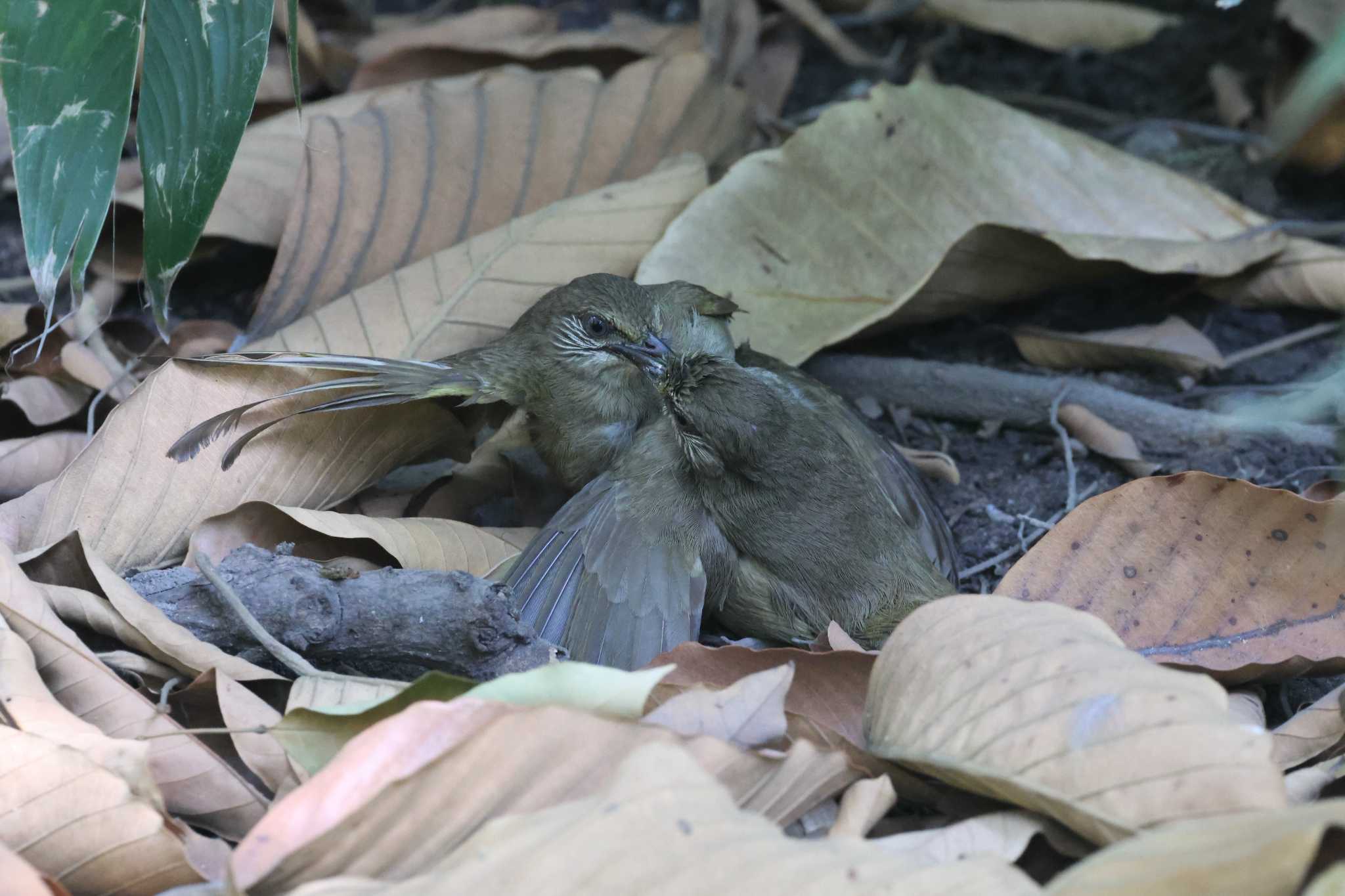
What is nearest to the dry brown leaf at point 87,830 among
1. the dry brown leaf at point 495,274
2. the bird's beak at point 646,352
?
the dry brown leaf at point 495,274

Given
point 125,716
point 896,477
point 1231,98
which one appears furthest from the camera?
point 1231,98

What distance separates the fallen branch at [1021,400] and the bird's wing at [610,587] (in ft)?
3.77

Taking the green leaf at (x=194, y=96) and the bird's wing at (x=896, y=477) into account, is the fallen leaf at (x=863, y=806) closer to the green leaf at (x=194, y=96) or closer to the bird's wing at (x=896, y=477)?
the bird's wing at (x=896, y=477)

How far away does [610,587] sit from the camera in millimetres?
3203

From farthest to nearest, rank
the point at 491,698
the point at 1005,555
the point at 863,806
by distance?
the point at 1005,555
the point at 863,806
the point at 491,698

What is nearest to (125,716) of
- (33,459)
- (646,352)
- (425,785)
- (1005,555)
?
(425,785)

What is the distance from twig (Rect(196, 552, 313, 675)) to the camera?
245 cm

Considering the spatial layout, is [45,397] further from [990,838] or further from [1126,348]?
[1126,348]

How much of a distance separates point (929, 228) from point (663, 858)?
9.06 ft

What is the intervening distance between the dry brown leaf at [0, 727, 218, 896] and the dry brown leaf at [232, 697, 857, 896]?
0.66 feet

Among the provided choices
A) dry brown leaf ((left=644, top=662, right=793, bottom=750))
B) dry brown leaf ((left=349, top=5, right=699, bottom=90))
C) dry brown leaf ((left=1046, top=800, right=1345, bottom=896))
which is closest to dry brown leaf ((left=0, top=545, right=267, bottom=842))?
dry brown leaf ((left=644, top=662, right=793, bottom=750))

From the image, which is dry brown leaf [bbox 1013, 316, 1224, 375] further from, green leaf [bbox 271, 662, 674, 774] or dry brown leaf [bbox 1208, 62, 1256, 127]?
green leaf [bbox 271, 662, 674, 774]

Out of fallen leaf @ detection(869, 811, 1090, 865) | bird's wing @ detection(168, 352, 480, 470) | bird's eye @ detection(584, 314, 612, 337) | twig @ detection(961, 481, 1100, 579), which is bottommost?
twig @ detection(961, 481, 1100, 579)

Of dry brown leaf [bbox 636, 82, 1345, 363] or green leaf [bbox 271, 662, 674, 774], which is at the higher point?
dry brown leaf [bbox 636, 82, 1345, 363]
